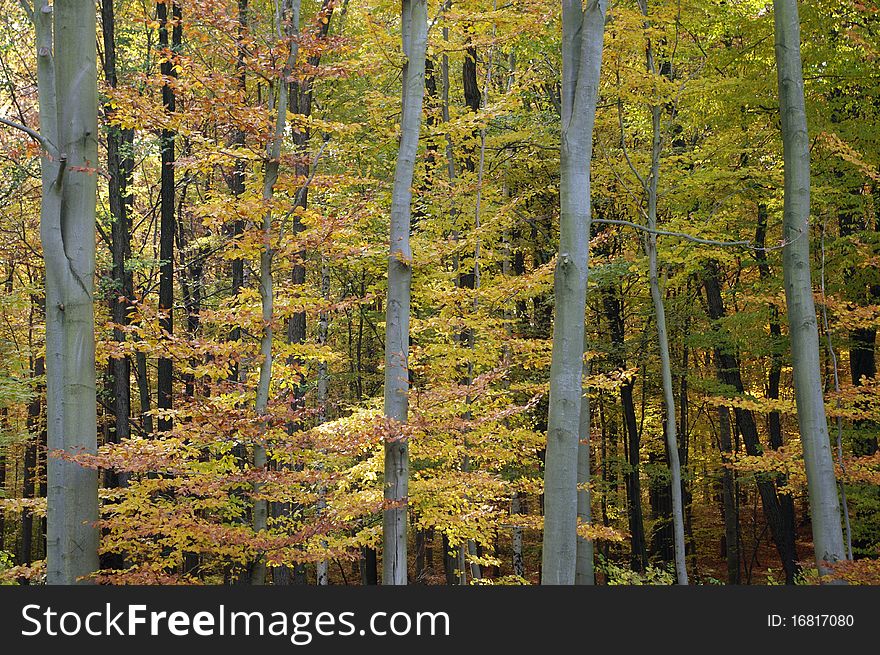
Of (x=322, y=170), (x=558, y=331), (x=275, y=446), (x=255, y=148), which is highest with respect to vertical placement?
(x=322, y=170)

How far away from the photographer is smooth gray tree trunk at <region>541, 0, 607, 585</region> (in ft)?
18.6

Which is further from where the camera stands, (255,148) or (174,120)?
(255,148)

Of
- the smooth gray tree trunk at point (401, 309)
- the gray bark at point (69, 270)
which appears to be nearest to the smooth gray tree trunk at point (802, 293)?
the smooth gray tree trunk at point (401, 309)

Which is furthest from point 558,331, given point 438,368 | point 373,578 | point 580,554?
point 373,578

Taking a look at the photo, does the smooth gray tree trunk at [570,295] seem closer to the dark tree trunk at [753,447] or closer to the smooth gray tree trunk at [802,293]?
the smooth gray tree trunk at [802,293]

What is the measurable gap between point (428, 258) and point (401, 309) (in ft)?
3.50

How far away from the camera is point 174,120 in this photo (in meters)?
7.51

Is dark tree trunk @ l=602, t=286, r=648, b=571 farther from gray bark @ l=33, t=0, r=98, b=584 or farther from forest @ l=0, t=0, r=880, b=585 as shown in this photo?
gray bark @ l=33, t=0, r=98, b=584

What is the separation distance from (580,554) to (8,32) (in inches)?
453

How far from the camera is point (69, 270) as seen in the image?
23.1 ft

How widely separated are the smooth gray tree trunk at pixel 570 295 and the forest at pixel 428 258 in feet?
0.07

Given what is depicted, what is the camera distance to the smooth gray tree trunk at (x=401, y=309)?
797cm

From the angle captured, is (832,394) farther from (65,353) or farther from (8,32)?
(8,32)

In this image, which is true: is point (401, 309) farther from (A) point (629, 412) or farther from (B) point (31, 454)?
(B) point (31, 454)
